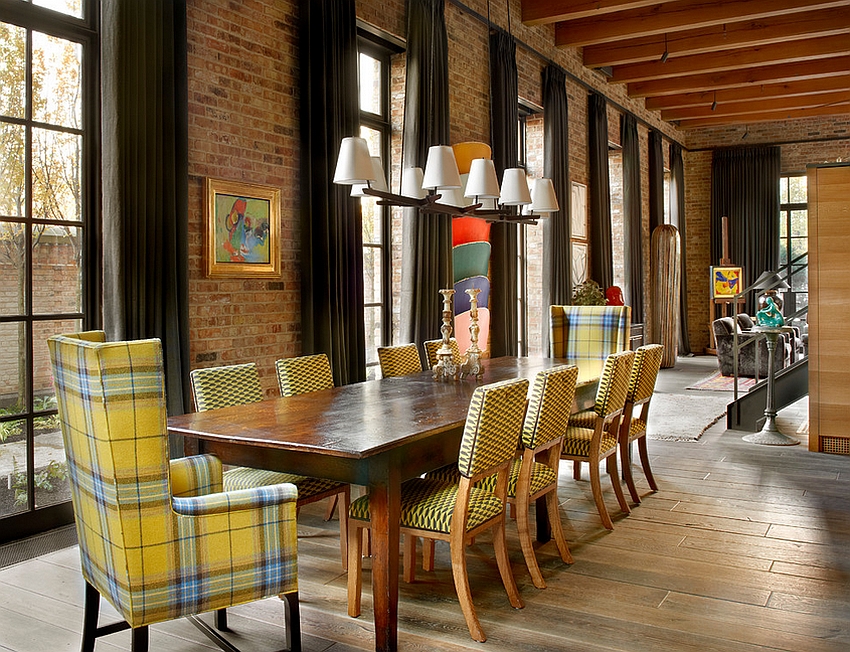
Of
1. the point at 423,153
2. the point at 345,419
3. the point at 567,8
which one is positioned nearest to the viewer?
the point at 345,419

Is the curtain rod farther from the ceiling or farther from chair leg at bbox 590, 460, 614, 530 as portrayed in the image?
chair leg at bbox 590, 460, 614, 530

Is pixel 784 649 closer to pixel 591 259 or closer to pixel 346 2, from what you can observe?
pixel 346 2

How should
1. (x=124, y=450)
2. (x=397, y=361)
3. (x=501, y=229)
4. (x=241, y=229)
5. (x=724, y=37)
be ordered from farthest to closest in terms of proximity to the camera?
1. (x=724, y=37)
2. (x=501, y=229)
3. (x=397, y=361)
4. (x=241, y=229)
5. (x=124, y=450)

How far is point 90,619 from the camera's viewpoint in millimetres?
2564

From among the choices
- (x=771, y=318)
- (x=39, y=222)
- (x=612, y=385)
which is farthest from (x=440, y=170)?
(x=771, y=318)

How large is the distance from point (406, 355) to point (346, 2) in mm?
2489

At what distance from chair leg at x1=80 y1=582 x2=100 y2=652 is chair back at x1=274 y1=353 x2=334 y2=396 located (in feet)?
5.43

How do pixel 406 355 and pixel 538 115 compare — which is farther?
pixel 538 115

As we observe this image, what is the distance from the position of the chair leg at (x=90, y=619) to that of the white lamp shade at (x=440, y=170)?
93.2 inches

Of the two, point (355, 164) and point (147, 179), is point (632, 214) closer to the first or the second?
point (355, 164)

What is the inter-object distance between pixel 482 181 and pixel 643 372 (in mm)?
1522

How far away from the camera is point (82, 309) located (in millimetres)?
4129

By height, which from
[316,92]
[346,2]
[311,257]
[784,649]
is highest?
[346,2]

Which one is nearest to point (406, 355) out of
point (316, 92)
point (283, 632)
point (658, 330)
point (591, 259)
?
point (316, 92)
